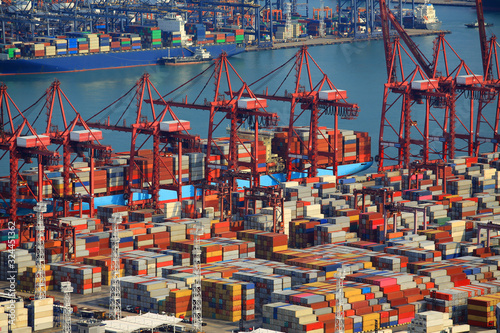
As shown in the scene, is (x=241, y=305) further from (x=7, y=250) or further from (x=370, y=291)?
(x=7, y=250)

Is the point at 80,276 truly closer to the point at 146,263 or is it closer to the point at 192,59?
the point at 146,263

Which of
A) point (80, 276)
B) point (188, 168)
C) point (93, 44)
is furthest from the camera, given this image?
point (93, 44)

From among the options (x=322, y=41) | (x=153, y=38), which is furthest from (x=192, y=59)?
(x=322, y=41)

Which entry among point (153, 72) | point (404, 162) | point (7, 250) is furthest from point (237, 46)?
point (7, 250)

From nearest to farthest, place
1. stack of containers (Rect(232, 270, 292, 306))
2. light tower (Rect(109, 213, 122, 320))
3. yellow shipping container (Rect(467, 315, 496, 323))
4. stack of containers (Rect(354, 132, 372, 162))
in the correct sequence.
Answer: light tower (Rect(109, 213, 122, 320)) → yellow shipping container (Rect(467, 315, 496, 323)) → stack of containers (Rect(232, 270, 292, 306)) → stack of containers (Rect(354, 132, 372, 162))

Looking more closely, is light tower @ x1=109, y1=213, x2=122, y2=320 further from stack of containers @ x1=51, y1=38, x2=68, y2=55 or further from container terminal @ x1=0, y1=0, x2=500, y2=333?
stack of containers @ x1=51, y1=38, x2=68, y2=55

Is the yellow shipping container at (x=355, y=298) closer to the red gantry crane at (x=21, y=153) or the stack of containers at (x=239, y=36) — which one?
the red gantry crane at (x=21, y=153)

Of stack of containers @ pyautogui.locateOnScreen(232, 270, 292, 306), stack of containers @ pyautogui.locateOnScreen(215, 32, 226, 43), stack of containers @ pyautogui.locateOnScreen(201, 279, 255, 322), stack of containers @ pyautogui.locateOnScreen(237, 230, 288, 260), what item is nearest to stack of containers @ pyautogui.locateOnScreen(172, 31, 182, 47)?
stack of containers @ pyautogui.locateOnScreen(215, 32, 226, 43)
